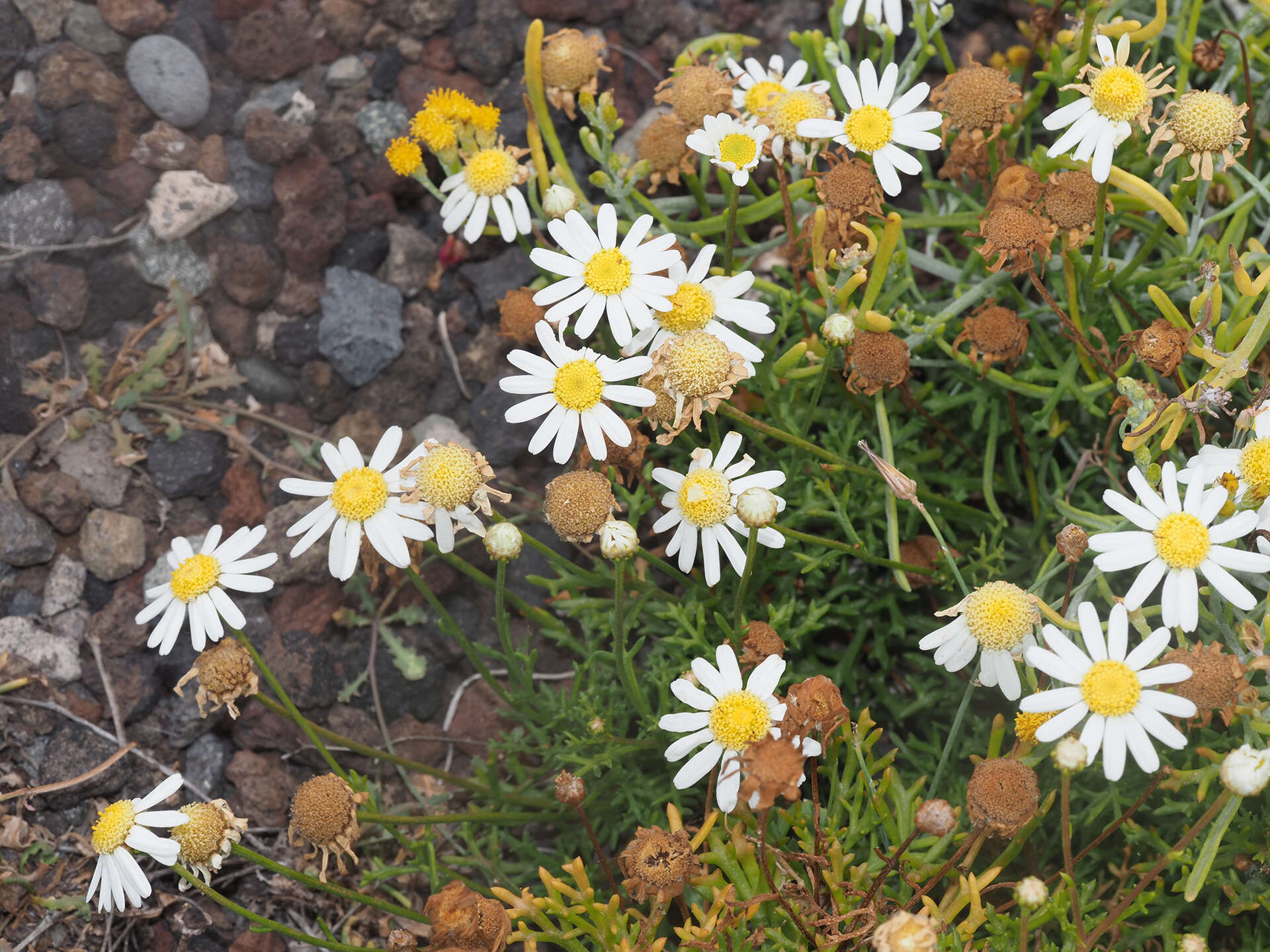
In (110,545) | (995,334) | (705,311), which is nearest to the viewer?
(705,311)

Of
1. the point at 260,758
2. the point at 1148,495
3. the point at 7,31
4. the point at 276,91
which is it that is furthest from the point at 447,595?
the point at 7,31

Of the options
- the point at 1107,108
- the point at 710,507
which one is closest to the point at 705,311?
the point at 710,507

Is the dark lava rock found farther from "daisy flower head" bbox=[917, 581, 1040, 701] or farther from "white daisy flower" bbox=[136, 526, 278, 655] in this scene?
"daisy flower head" bbox=[917, 581, 1040, 701]

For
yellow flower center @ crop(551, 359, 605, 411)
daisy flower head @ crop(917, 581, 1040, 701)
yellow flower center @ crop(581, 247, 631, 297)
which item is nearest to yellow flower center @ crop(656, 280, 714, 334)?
yellow flower center @ crop(581, 247, 631, 297)

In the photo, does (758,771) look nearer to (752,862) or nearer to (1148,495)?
(752,862)

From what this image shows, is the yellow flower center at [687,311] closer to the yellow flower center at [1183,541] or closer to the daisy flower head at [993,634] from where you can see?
the daisy flower head at [993,634]

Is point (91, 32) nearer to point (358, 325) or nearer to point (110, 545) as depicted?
point (358, 325)

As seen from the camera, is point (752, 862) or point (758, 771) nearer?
point (758, 771)
